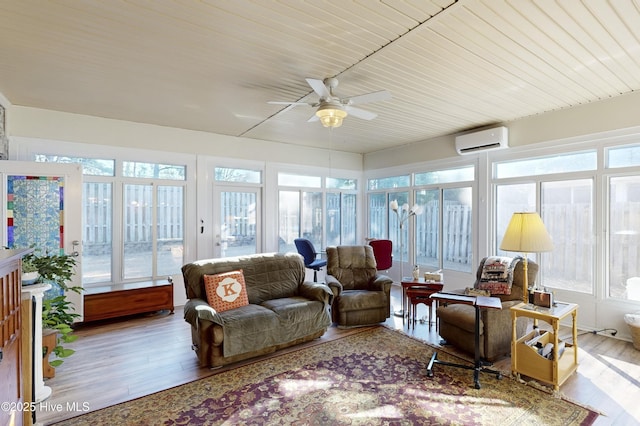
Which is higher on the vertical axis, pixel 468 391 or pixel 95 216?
pixel 95 216

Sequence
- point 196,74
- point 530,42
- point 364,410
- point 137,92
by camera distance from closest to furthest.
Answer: point 364,410 < point 530,42 < point 196,74 < point 137,92

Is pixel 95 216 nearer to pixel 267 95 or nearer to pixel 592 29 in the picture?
pixel 267 95

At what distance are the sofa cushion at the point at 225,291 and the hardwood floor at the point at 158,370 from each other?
56 cm

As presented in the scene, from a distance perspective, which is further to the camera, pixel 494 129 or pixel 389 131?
pixel 389 131

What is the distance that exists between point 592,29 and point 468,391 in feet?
9.36

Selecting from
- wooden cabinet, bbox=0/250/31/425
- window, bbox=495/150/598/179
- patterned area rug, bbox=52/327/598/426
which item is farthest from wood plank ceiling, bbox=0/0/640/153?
patterned area rug, bbox=52/327/598/426

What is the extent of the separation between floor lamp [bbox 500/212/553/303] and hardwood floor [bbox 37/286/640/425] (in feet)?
3.67

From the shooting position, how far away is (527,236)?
2740 millimetres

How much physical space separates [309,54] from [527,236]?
7.84 ft

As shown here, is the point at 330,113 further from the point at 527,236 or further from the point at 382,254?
the point at 382,254

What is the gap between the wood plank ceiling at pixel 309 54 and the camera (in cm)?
210

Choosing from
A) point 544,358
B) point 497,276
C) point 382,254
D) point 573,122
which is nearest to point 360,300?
point 382,254

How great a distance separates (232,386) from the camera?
264cm

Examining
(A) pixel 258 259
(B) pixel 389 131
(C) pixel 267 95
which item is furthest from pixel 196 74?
(B) pixel 389 131
